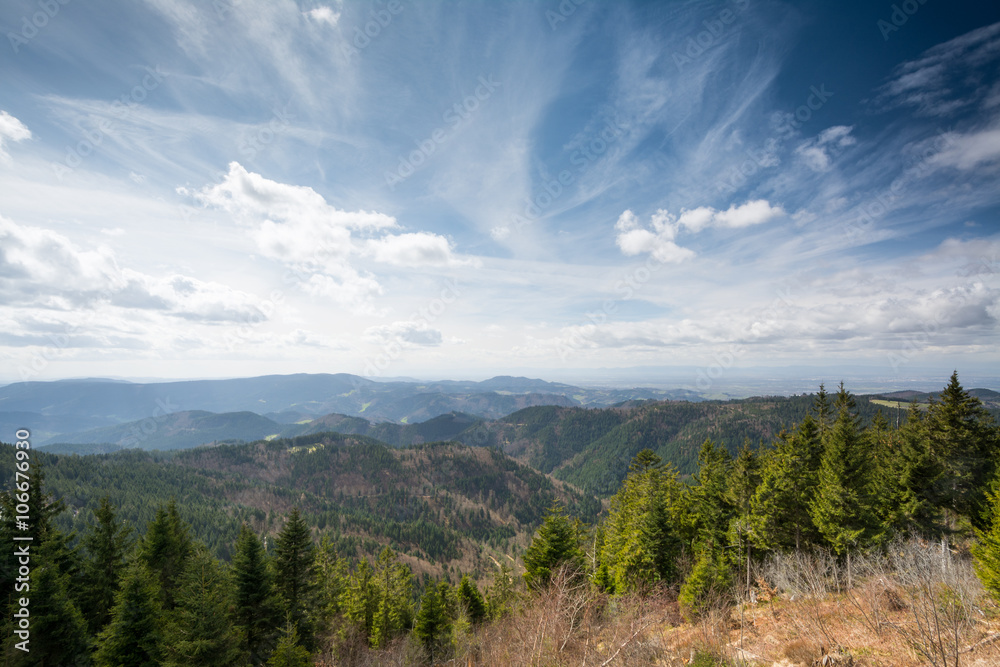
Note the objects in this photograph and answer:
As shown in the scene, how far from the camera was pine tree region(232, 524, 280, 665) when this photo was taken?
24078mm

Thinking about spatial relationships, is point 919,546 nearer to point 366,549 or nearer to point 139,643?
point 139,643

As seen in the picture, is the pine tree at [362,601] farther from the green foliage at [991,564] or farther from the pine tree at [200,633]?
the green foliage at [991,564]

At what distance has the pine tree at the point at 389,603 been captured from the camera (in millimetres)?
36938

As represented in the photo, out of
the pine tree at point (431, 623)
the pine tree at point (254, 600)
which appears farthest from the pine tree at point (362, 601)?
the pine tree at point (254, 600)

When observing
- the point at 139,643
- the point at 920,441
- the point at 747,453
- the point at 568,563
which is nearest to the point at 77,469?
the point at 139,643

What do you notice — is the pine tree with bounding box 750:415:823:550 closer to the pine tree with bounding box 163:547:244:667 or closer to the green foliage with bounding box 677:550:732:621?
the green foliage with bounding box 677:550:732:621

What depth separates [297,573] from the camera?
28219 mm

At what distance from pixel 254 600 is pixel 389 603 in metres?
18.0

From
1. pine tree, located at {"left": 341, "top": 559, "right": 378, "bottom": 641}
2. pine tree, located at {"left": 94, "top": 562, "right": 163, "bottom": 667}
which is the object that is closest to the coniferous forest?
pine tree, located at {"left": 94, "top": 562, "right": 163, "bottom": 667}

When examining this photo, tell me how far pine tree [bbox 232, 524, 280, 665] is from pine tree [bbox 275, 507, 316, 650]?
246 centimetres

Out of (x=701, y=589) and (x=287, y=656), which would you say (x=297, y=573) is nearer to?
(x=287, y=656)

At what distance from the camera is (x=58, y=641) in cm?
1944

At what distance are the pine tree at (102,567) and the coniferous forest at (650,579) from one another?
0.10 metres

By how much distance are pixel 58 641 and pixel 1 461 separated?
8931 inches
